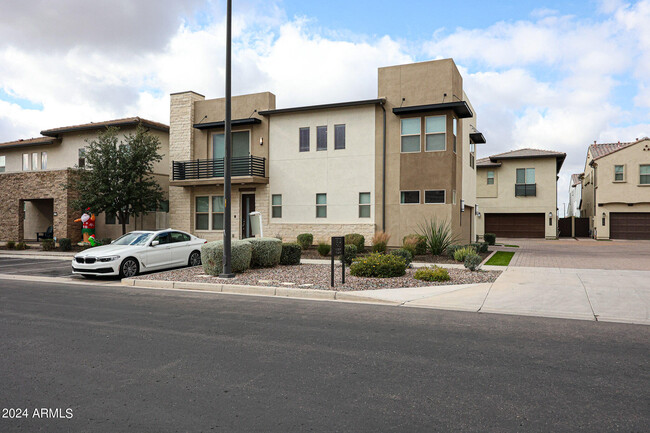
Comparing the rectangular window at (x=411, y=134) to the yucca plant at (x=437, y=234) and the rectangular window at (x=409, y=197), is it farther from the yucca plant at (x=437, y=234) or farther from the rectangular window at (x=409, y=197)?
the yucca plant at (x=437, y=234)

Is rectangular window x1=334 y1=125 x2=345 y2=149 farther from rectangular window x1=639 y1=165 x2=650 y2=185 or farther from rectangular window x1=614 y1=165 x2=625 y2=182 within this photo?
rectangular window x1=639 y1=165 x2=650 y2=185

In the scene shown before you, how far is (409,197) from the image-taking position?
68.3ft

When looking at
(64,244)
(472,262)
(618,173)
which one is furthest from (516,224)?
(64,244)

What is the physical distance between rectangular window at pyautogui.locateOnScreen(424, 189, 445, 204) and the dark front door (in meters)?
9.36

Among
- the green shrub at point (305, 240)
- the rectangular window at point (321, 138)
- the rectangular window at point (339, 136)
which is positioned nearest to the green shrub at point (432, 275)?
the green shrub at point (305, 240)

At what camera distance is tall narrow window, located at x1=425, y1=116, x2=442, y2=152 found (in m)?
20.2

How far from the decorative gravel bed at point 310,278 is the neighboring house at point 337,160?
7.22m

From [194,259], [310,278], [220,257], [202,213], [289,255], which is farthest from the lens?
[202,213]

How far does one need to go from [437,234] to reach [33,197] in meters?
23.8

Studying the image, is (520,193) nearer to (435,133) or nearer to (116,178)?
(435,133)

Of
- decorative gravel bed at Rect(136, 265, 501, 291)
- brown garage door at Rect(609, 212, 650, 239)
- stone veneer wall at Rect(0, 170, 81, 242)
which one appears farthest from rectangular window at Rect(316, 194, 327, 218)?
brown garage door at Rect(609, 212, 650, 239)

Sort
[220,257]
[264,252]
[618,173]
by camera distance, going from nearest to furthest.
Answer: [220,257] < [264,252] < [618,173]

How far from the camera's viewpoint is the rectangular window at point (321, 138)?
22422mm

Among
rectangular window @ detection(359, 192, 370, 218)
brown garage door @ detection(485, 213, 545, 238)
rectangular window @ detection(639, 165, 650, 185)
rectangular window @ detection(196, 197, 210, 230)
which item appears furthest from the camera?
brown garage door @ detection(485, 213, 545, 238)
